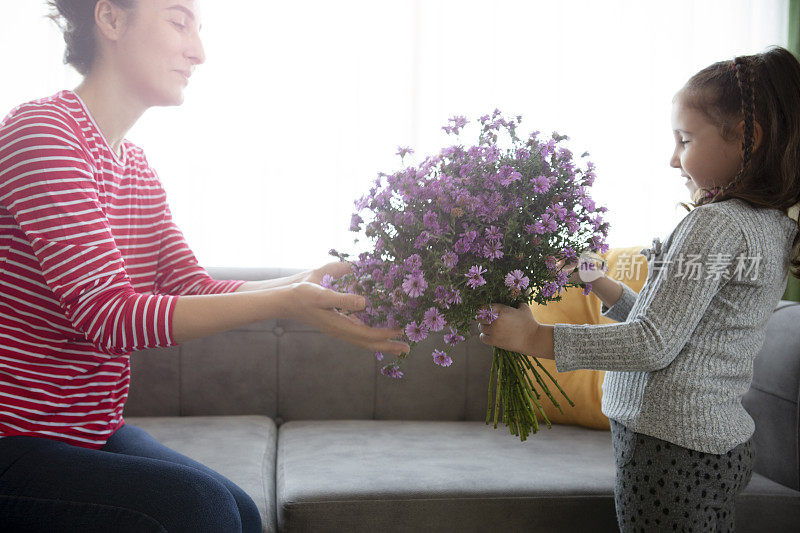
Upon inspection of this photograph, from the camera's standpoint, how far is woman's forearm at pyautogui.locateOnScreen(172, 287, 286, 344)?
119 cm

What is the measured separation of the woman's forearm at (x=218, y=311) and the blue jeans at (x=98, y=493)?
0.79 ft

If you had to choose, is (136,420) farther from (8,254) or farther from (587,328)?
(587,328)

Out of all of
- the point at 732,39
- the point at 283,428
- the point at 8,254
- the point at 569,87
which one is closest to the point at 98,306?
the point at 8,254

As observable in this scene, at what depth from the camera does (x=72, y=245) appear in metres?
1.16

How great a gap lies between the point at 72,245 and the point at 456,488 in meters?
1.07

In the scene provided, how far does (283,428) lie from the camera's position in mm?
2236

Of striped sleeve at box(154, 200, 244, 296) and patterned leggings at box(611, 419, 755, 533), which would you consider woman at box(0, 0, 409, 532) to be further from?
patterned leggings at box(611, 419, 755, 533)

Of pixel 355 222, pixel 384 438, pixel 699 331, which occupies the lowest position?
pixel 384 438

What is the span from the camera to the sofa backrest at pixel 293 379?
230 cm

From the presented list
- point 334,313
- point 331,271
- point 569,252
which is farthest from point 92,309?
point 569,252

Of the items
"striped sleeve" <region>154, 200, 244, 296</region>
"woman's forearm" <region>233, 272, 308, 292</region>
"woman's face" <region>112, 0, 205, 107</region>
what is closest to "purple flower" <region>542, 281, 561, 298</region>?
"woman's forearm" <region>233, 272, 308, 292</region>

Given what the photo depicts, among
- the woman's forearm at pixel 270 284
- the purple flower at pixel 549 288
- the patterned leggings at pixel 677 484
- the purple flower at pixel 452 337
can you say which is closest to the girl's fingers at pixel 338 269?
the woman's forearm at pixel 270 284

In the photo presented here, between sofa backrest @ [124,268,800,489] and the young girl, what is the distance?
0.98m

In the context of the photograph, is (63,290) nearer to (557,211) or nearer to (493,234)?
(493,234)
